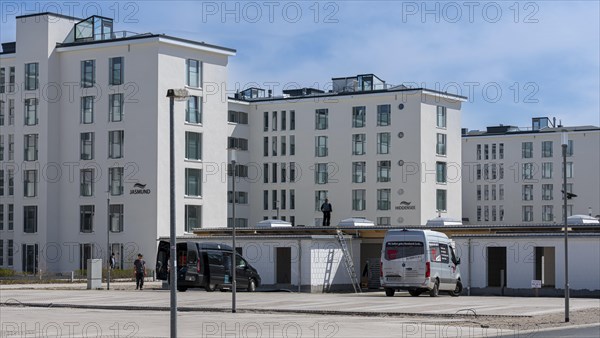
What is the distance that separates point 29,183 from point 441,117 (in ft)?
117

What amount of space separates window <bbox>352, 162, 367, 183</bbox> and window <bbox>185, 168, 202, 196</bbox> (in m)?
21.5

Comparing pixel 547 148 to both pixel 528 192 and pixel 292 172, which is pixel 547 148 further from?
pixel 292 172

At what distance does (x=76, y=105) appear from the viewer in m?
77.6

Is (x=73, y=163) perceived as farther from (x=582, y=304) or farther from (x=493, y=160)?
(x=493, y=160)

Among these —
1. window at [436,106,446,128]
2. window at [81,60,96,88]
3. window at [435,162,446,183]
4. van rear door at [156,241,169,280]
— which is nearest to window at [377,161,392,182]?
window at [435,162,446,183]

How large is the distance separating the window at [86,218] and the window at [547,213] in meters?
60.3

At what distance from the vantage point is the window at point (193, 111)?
76062mm

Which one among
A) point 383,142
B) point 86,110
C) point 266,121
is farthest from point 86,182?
point 383,142

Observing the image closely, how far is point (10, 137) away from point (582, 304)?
5075 cm

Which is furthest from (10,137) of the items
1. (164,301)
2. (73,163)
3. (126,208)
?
(164,301)

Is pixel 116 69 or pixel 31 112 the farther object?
pixel 31 112

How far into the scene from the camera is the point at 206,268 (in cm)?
4941

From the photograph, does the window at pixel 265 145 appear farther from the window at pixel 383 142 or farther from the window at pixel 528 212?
the window at pixel 528 212

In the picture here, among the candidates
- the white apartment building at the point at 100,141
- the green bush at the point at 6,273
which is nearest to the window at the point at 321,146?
the white apartment building at the point at 100,141
